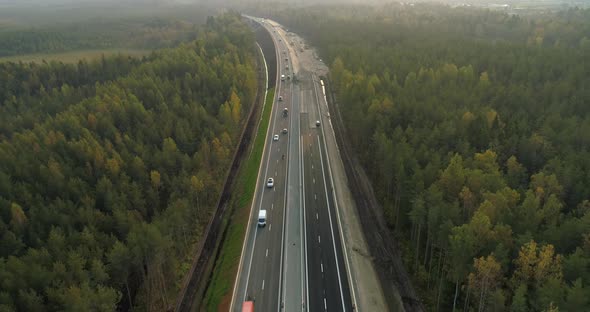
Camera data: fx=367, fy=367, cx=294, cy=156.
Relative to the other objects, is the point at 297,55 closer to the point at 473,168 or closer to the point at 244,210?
the point at 244,210

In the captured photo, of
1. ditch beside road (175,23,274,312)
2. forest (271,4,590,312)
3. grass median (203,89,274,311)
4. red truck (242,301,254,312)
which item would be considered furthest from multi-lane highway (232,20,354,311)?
forest (271,4,590,312)

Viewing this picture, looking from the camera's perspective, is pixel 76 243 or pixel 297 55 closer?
pixel 76 243

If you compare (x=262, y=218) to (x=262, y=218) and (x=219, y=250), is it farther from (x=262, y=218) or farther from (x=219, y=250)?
→ (x=219, y=250)

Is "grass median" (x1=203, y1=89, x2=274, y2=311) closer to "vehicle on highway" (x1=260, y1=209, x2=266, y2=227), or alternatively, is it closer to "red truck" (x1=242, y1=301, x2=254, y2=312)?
"vehicle on highway" (x1=260, y1=209, x2=266, y2=227)

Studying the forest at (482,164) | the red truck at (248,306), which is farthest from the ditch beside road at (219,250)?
the forest at (482,164)

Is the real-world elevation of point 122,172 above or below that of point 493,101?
below

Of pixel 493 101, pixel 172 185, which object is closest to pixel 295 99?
pixel 493 101
